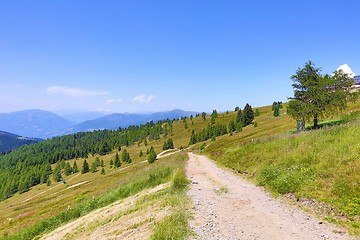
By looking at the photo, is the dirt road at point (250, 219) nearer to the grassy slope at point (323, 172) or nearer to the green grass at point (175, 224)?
the green grass at point (175, 224)

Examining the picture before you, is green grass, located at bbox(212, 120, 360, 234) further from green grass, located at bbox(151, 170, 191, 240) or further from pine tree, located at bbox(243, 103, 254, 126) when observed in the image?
pine tree, located at bbox(243, 103, 254, 126)

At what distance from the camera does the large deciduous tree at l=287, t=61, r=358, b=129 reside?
39750mm

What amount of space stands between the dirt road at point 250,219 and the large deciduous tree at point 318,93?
1200 inches

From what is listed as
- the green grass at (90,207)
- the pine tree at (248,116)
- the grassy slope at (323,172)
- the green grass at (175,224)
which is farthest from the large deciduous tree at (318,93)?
the pine tree at (248,116)

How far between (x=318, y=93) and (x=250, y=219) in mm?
36255

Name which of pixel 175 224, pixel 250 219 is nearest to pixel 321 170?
pixel 250 219

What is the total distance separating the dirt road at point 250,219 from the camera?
367 inches

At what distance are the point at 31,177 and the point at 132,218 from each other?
191 m

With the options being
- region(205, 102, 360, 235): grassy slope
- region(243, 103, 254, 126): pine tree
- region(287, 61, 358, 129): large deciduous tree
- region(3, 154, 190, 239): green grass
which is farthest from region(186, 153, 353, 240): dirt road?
region(243, 103, 254, 126): pine tree

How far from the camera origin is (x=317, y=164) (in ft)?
54.2

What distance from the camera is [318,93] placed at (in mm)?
40062

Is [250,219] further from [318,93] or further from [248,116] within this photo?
[248,116]

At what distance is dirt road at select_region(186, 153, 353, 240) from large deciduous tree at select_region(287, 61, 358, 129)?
3049 centimetres

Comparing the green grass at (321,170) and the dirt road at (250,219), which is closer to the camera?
the dirt road at (250,219)
